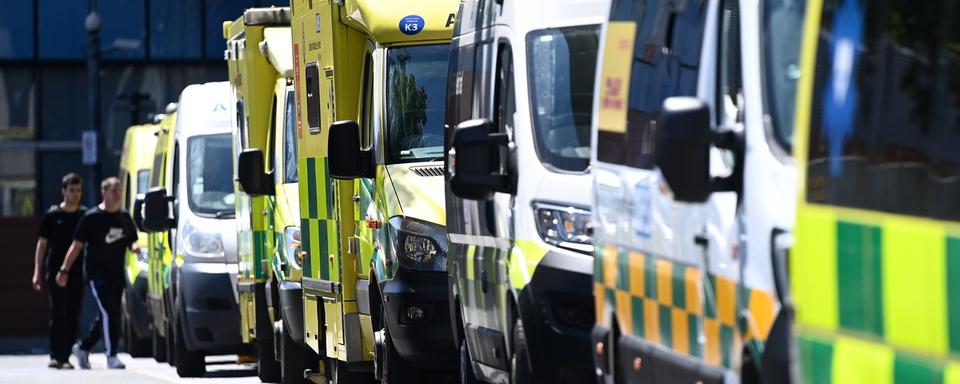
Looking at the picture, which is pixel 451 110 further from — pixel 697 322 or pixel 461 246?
pixel 697 322

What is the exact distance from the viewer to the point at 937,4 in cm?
409

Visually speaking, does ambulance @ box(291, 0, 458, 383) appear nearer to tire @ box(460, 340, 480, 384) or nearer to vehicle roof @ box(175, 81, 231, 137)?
tire @ box(460, 340, 480, 384)

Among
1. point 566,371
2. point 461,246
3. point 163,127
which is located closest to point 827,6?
point 566,371

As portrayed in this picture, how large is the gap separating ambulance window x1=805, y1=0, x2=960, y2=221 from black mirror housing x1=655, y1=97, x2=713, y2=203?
535 millimetres

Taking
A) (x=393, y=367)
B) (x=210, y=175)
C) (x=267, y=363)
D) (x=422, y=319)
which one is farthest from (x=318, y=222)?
(x=210, y=175)

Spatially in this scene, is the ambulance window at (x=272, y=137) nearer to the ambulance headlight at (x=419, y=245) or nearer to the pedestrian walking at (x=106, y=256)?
the pedestrian walking at (x=106, y=256)

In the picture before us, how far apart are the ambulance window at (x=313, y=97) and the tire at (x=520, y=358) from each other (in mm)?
4389

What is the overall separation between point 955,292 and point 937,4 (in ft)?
1.91

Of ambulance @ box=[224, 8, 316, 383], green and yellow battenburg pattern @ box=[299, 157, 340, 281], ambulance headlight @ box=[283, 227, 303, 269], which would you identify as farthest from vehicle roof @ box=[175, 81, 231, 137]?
green and yellow battenburg pattern @ box=[299, 157, 340, 281]

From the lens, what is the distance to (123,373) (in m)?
18.5

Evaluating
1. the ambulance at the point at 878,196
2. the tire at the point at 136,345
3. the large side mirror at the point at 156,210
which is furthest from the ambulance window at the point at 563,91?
the tire at the point at 136,345

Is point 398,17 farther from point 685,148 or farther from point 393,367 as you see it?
point 685,148

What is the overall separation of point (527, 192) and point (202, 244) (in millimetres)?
9215

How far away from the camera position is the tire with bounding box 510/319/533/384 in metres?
8.75
